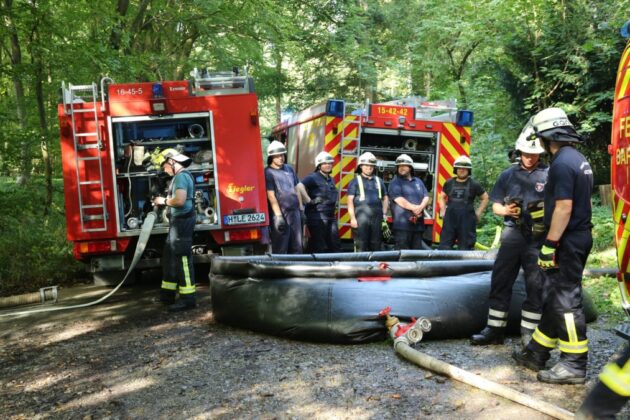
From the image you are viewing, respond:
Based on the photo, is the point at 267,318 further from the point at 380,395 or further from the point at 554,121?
the point at 554,121

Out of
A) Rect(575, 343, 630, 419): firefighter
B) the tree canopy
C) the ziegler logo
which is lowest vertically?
Rect(575, 343, 630, 419): firefighter

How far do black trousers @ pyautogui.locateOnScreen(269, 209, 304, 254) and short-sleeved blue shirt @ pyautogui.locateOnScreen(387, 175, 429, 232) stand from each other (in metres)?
1.29

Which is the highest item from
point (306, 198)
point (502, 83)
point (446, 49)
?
point (446, 49)

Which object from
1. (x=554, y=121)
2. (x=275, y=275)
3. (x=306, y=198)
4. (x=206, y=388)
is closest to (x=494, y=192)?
(x=554, y=121)

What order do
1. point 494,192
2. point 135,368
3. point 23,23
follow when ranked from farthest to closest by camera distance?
point 23,23 → point 494,192 → point 135,368

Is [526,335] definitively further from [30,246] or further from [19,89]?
[19,89]

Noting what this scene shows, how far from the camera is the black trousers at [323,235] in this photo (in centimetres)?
833

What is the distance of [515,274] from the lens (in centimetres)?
459

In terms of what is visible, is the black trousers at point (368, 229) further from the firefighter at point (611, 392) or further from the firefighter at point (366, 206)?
the firefighter at point (611, 392)

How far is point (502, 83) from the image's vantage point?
13.7 metres

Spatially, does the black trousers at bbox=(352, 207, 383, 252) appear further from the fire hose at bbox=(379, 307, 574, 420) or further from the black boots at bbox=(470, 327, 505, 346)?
the black boots at bbox=(470, 327, 505, 346)

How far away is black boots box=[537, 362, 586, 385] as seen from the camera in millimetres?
3689

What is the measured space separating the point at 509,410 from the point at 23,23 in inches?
361

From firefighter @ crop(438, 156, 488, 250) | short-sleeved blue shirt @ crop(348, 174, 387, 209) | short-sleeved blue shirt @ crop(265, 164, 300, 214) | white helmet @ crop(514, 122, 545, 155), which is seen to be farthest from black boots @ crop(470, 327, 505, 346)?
short-sleeved blue shirt @ crop(265, 164, 300, 214)
